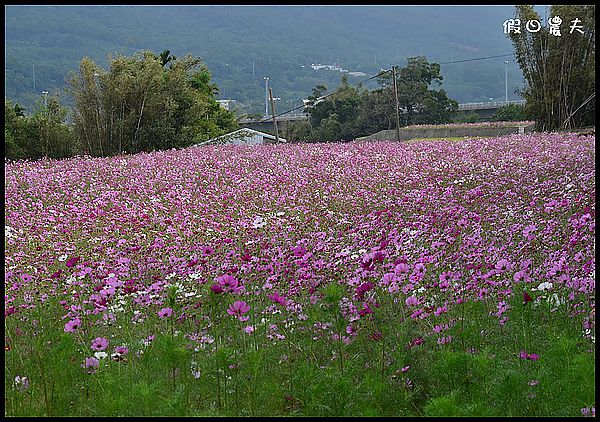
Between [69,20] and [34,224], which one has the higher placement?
[69,20]

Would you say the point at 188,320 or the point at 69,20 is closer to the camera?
the point at 188,320

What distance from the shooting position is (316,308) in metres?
3.28

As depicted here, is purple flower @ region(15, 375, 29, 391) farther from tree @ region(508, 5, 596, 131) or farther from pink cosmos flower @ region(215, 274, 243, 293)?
tree @ region(508, 5, 596, 131)

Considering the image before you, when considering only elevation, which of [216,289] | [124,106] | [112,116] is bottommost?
[216,289]

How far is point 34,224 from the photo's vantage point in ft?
23.3

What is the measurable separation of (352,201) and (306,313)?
395cm

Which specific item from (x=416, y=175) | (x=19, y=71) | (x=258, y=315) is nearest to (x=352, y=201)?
(x=416, y=175)

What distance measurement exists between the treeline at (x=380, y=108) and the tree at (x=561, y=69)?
18.4 meters

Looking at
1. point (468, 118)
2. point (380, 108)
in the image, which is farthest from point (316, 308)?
point (468, 118)

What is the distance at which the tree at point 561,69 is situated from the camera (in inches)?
770

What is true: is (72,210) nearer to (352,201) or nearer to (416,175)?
(352,201)

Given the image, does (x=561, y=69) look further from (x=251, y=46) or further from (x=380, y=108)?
(x=251, y=46)

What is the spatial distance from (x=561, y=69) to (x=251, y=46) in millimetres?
123690

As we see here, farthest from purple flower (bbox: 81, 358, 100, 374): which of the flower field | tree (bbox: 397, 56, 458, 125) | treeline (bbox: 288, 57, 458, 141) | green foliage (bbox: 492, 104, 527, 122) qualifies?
green foliage (bbox: 492, 104, 527, 122)
